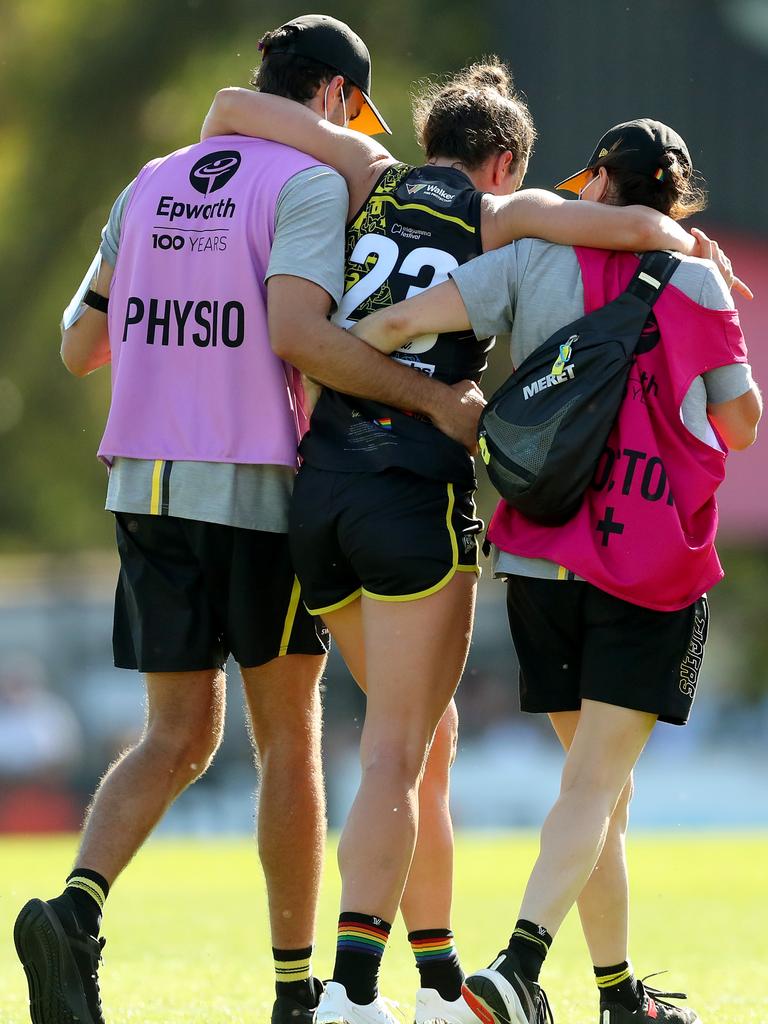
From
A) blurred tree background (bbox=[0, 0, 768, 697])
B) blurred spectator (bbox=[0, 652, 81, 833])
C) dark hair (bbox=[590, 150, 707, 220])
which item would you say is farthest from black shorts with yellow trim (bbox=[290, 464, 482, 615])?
blurred tree background (bbox=[0, 0, 768, 697])

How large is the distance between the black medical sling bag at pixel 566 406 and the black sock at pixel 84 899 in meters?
1.42

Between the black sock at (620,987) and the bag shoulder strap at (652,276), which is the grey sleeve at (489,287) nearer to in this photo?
the bag shoulder strap at (652,276)

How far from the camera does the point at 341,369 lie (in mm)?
3881

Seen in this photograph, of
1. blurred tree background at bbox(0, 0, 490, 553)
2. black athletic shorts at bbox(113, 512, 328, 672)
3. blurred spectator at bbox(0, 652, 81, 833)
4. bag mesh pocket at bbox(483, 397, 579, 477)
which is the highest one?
blurred tree background at bbox(0, 0, 490, 553)

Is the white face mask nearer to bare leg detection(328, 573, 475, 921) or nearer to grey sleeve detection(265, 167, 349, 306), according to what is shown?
grey sleeve detection(265, 167, 349, 306)

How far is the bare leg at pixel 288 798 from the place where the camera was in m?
4.12

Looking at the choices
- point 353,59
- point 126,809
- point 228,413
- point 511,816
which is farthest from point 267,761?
point 511,816

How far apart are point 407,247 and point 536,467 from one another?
691 millimetres

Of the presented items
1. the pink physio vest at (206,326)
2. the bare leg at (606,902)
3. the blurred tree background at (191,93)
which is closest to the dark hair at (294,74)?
the pink physio vest at (206,326)

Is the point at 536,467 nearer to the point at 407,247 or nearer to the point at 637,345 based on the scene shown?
the point at 637,345

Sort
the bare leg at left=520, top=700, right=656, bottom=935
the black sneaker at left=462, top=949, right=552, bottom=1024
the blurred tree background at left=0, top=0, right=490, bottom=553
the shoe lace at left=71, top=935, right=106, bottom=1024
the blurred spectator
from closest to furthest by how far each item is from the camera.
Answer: the black sneaker at left=462, top=949, right=552, bottom=1024
the bare leg at left=520, top=700, right=656, bottom=935
the shoe lace at left=71, top=935, right=106, bottom=1024
the blurred spectator
the blurred tree background at left=0, top=0, right=490, bottom=553

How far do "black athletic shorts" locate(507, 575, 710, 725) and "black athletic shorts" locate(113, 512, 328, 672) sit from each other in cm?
65

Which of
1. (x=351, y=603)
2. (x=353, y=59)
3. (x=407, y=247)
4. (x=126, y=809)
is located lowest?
(x=126, y=809)

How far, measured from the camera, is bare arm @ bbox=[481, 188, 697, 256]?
3.79 m
